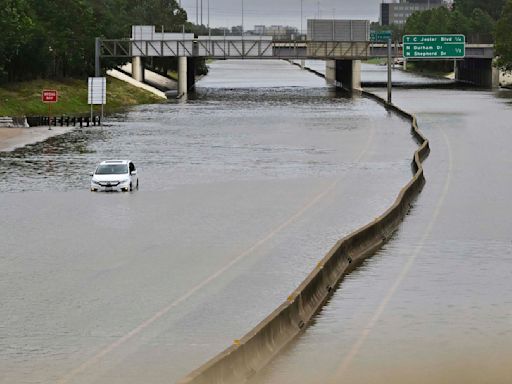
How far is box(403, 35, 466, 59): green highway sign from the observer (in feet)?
582

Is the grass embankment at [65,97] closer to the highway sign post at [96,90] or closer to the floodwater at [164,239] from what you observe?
the highway sign post at [96,90]

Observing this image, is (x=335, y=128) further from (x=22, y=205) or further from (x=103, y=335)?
(x=103, y=335)

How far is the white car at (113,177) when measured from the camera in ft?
213

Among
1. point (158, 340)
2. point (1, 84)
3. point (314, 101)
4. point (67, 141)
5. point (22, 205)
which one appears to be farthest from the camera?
point (314, 101)

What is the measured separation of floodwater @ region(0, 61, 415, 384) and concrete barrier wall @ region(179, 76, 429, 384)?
1677 millimetres

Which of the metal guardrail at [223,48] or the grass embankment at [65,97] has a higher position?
the metal guardrail at [223,48]

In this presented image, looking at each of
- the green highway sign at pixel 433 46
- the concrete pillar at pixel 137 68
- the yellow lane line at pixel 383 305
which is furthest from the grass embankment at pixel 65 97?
the yellow lane line at pixel 383 305

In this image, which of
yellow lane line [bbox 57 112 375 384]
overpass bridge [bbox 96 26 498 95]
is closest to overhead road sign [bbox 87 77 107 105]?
overpass bridge [bbox 96 26 498 95]

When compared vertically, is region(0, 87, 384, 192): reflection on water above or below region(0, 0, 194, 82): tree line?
below

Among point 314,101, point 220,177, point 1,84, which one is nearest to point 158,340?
point 220,177

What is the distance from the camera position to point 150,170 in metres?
78.8

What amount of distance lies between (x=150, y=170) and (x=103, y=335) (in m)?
47.9

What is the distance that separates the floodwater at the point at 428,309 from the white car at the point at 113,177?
15.7 meters

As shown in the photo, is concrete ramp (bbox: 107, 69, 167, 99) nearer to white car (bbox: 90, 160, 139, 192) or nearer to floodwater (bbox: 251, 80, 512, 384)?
white car (bbox: 90, 160, 139, 192)
